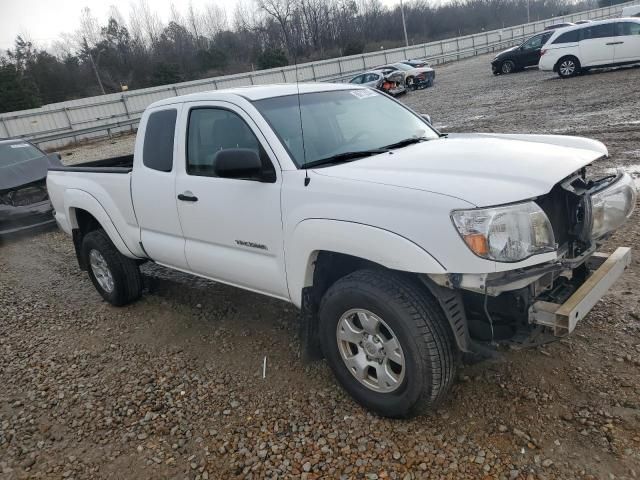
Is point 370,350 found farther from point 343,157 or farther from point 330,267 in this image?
point 343,157

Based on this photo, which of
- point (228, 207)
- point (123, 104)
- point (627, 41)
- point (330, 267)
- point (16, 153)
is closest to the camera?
point (330, 267)

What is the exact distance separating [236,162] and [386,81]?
69.4ft

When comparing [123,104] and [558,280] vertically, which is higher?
[123,104]

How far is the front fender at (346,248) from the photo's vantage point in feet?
8.29

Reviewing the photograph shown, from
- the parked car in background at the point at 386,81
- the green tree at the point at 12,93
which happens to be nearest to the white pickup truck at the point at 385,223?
the parked car in background at the point at 386,81

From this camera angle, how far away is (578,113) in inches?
459

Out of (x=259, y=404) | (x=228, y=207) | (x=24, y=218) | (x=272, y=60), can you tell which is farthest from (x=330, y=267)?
(x=272, y=60)

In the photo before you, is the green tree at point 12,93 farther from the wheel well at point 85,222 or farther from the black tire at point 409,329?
the black tire at point 409,329

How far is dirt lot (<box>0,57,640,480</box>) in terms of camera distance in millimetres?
2693

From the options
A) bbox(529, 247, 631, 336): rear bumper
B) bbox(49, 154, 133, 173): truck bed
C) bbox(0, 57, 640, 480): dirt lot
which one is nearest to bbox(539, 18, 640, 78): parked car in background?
bbox(0, 57, 640, 480): dirt lot

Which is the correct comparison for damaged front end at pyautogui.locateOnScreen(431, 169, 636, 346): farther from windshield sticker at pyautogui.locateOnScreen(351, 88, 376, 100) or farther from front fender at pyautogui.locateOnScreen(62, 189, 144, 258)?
front fender at pyautogui.locateOnScreen(62, 189, 144, 258)

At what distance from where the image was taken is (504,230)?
2.44 m

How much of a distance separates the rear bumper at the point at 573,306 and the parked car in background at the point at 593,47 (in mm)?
17164

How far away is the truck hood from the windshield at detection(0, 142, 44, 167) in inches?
341
